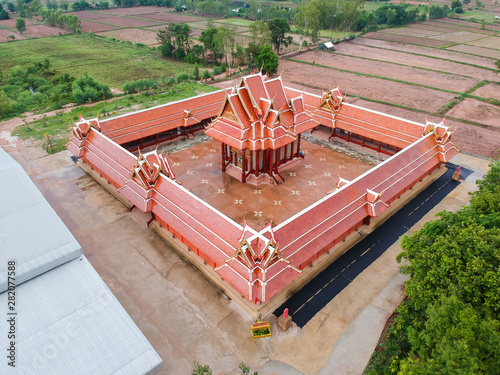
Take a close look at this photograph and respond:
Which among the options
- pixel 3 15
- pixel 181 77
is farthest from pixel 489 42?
pixel 3 15

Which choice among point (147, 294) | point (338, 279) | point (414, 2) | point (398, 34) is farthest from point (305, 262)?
point (414, 2)

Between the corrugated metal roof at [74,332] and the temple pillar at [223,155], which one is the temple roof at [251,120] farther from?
the corrugated metal roof at [74,332]

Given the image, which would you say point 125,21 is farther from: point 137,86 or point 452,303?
point 452,303

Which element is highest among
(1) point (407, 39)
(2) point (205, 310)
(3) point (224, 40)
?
(3) point (224, 40)

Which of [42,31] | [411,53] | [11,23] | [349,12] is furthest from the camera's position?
[11,23]

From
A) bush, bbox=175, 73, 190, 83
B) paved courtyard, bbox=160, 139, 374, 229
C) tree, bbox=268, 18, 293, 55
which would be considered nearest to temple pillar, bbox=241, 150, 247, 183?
paved courtyard, bbox=160, 139, 374, 229

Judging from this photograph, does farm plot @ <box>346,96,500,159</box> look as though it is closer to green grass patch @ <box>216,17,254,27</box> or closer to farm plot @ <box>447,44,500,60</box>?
farm plot @ <box>447,44,500,60</box>

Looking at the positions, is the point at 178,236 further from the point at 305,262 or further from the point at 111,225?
the point at 305,262
